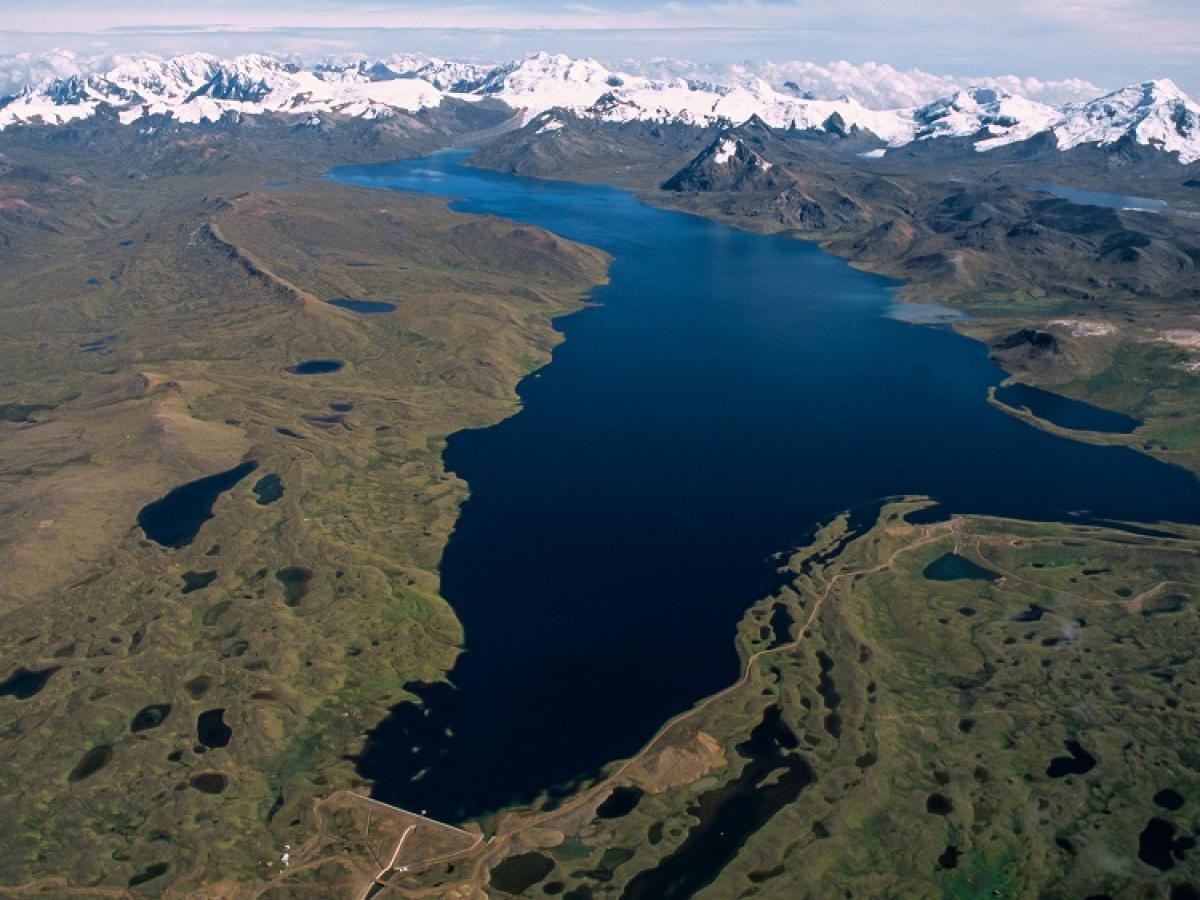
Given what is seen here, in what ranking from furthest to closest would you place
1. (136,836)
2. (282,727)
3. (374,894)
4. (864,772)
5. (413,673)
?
(413,673) → (282,727) → (864,772) → (136,836) → (374,894)

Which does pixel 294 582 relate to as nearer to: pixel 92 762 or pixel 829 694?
pixel 92 762

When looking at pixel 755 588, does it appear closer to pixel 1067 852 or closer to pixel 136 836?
pixel 1067 852

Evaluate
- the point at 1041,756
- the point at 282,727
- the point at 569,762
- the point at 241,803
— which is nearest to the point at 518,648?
the point at 569,762

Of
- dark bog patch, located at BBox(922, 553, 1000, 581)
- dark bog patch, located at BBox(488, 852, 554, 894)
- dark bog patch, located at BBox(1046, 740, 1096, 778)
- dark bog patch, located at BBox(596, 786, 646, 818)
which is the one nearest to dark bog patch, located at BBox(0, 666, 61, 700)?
dark bog patch, located at BBox(488, 852, 554, 894)

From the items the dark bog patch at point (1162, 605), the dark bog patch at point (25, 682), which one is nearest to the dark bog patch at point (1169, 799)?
the dark bog patch at point (1162, 605)

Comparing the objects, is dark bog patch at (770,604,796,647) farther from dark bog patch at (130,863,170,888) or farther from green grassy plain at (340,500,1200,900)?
dark bog patch at (130,863,170,888)

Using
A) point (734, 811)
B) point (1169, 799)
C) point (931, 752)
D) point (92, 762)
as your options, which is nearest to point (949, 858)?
point (931, 752)

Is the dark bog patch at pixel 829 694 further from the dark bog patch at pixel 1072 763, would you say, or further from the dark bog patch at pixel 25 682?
the dark bog patch at pixel 25 682
